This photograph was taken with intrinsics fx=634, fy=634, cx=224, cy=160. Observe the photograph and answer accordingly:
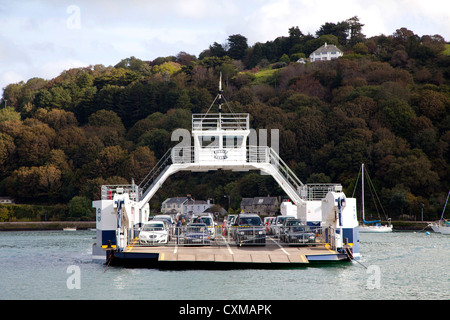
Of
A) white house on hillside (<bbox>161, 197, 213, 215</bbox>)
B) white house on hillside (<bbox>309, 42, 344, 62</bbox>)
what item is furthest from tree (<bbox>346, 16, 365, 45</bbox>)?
white house on hillside (<bbox>161, 197, 213, 215</bbox>)

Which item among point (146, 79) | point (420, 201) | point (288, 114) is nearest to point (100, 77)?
point (146, 79)

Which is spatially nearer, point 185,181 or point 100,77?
point 185,181

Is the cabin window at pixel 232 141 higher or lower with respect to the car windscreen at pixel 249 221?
higher

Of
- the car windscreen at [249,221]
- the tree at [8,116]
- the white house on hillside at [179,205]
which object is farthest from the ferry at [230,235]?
the tree at [8,116]

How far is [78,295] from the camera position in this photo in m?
21.9

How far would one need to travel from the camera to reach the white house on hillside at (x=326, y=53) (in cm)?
13738

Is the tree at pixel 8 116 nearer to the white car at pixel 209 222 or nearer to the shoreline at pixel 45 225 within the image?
the shoreline at pixel 45 225

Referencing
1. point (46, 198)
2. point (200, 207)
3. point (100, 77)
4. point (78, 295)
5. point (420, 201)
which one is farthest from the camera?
point (100, 77)

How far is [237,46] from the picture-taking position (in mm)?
160875

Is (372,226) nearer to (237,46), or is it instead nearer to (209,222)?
(209,222)

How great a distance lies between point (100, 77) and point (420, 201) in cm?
7463

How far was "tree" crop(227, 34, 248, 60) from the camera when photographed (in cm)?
16062

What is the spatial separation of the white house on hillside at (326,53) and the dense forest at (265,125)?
7731 millimetres
